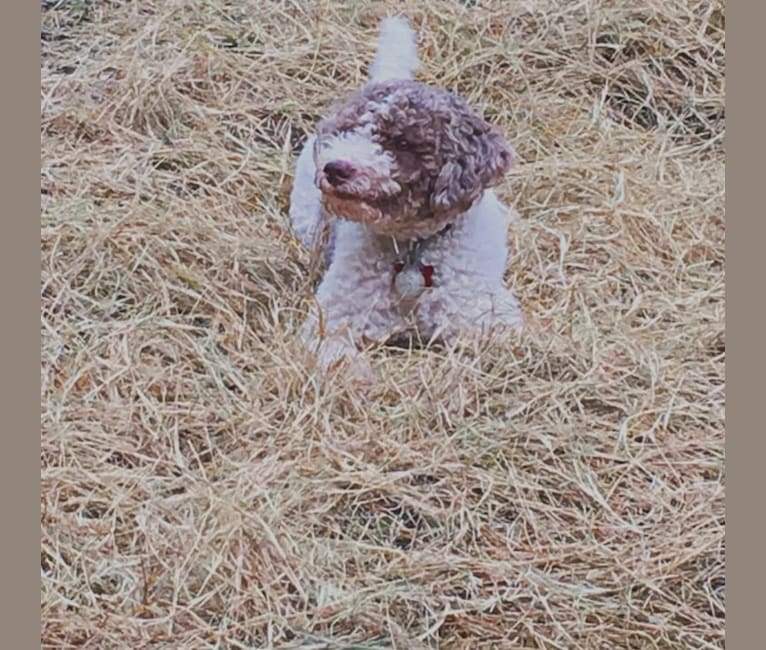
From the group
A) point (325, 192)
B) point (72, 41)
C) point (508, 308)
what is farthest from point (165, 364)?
point (72, 41)

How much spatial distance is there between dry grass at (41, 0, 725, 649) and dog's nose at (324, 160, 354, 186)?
0.37 metres

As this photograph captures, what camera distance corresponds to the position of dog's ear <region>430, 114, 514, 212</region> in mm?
2842

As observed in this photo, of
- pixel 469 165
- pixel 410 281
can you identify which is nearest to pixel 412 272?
pixel 410 281

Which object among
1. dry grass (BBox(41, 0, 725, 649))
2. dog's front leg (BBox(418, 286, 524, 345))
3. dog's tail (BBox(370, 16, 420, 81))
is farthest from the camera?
dog's tail (BBox(370, 16, 420, 81))

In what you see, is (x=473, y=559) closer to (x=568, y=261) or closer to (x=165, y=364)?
(x=165, y=364)

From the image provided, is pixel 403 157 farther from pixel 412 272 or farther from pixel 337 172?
pixel 412 272

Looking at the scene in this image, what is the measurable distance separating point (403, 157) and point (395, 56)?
0.77 m

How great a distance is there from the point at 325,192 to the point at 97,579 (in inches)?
31.9

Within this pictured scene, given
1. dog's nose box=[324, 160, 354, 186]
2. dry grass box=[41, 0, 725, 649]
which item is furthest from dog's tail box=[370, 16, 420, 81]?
dog's nose box=[324, 160, 354, 186]

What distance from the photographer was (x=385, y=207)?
112 inches

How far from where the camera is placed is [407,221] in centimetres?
290

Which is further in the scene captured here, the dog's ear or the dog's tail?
the dog's tail

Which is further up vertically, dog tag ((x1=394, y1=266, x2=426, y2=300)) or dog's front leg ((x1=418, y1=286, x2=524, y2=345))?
dog tag ((x1=394, y1=266, x2=426, y2=300))

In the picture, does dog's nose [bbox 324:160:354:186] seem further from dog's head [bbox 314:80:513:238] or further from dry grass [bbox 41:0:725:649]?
dry grass [bbox 41:0:725:649]
